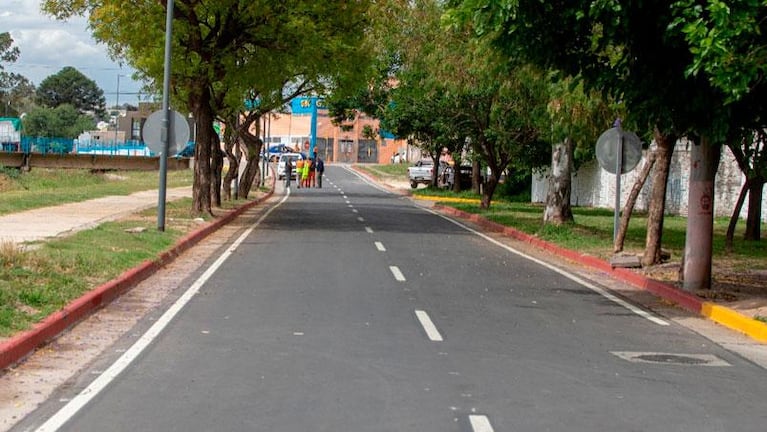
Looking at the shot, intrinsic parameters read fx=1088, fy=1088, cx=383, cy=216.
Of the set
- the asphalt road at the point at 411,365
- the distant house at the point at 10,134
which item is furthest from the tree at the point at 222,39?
the distant house at the point at 10,134

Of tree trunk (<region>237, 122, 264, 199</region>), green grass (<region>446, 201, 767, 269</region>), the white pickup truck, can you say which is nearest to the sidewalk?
tree trunk (<region>237, 122, 264, 199</region>)

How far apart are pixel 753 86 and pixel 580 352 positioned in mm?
4841

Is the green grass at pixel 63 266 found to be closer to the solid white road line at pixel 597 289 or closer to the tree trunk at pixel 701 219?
the solid white road line at pixel 597 289

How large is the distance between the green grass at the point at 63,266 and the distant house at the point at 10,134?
5403 centimetres

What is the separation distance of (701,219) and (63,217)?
17.4 meters

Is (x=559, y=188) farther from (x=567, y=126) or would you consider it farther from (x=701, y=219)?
(x=701, y=219)

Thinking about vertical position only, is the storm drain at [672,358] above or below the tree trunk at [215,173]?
below

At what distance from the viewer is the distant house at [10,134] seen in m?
74.7

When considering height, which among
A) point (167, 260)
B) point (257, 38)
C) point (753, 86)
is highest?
point (257, 38)

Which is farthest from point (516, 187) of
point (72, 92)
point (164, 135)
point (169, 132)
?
point (72, 92)

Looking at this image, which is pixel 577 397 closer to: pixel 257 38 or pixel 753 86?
pixel 753 86

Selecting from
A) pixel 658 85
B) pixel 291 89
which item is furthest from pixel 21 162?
pixel 658 85

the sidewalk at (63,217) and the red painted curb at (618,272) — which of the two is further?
the sidewalk at (63,217)

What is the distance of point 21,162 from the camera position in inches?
2549
